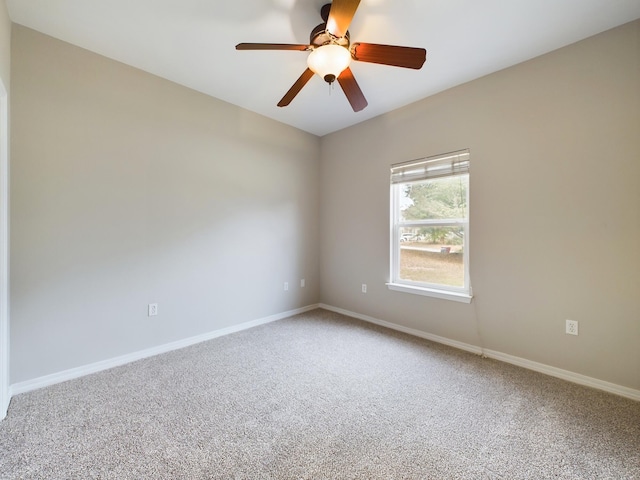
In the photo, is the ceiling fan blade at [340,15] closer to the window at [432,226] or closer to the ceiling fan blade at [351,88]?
the ceiling fan blade at [351,88]

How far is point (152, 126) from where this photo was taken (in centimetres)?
254

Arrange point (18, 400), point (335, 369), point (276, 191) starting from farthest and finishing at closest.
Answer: point (276, 191) → point (335, 369) → point (18, 400)

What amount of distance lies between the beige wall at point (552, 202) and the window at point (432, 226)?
112 mm

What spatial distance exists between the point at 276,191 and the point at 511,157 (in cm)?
253

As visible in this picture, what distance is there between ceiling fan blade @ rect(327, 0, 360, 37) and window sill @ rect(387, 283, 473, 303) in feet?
7.95

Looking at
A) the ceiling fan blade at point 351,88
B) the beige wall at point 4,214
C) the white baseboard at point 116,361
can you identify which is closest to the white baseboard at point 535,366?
the white baseboard at point 116,361

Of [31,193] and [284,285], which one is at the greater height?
[31,193]

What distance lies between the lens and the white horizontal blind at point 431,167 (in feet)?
8.83

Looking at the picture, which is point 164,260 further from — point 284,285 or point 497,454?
point 497,454

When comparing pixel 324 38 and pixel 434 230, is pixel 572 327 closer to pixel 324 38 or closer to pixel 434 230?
pixel 434 230

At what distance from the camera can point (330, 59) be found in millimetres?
1649

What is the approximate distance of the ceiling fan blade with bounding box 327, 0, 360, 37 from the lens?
1389 millimetres

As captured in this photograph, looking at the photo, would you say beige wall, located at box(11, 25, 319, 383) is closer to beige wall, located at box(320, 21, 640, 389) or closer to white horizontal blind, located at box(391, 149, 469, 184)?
white horizontal blind, located at box(391, 149, 469, 184)

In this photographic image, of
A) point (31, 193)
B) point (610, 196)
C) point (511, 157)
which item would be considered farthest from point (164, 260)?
point (610, 196)
